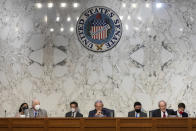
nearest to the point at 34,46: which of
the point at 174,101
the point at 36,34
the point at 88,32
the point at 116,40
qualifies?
the point at 36,34

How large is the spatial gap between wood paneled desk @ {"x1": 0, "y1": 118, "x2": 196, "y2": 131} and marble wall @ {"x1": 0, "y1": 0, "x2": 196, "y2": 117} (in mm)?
2284

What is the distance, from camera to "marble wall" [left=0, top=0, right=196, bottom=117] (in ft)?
27.5

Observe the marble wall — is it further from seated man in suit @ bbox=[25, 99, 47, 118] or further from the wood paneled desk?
the wood paneled desk

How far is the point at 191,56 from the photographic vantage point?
850 centimetres

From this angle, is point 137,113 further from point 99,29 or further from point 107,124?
point 99,29

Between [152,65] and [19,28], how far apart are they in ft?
11.5

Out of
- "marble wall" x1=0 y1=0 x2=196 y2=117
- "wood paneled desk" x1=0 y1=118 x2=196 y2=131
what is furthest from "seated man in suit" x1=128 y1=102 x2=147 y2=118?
"wood paneled desk" x1=0 y1=118 x2=196 y2=131

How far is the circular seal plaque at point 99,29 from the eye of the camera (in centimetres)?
854

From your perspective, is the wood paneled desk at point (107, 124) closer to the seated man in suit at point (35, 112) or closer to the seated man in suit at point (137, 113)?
the seated man in suit at point (35, 112)

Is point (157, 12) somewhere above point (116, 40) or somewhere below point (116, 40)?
above

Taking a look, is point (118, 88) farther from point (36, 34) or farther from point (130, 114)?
point (36, 34)

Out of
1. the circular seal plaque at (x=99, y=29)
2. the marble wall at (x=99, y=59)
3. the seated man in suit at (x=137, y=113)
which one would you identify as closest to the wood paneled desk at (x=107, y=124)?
the seated man in suit at (x=137, y=113)

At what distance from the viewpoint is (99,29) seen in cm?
862

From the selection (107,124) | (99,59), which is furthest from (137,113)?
(99,59)
